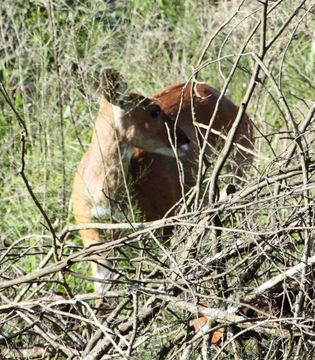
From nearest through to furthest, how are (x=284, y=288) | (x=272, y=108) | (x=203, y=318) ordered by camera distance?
1. (x=284, y=288)
2. (x=203, y=318)
3. (x=272, y=108)

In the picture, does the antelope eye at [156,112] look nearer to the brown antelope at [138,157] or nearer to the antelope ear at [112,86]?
the brown antelope at [138,157]

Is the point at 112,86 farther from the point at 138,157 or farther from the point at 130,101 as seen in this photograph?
the point at 138,157

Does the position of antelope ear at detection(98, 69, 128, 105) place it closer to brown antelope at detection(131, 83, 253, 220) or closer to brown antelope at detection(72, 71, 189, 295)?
brown antelope at detection(72, 71, 189, 295)

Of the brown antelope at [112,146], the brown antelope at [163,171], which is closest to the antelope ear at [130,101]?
the brown antelope at [112,146]

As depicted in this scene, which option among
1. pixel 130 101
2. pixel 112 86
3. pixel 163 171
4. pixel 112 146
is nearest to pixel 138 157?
pixel 163 171

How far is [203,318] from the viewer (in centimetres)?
346

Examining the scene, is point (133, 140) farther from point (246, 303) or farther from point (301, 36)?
point (246, 303)

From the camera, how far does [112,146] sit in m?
6.21

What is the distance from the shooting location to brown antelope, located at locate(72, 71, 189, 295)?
Answer: 19.2 feet

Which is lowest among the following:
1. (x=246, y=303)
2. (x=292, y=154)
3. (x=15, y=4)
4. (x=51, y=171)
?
(x=51, y=171)

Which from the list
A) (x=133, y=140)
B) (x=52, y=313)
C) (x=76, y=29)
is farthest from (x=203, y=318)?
(x=133, y=140)

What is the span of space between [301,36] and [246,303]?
4.60 m

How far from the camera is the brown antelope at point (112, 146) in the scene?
5855 mm

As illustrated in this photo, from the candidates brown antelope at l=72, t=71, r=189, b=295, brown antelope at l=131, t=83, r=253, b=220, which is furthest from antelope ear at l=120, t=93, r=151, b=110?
brown antelope at l=131, t=83, r=253, b=220
